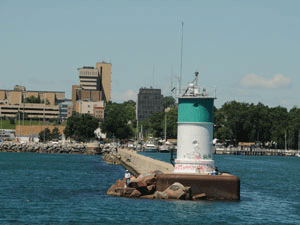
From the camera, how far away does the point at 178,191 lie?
44344 mm

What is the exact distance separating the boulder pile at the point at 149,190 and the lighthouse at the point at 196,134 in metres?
2.18

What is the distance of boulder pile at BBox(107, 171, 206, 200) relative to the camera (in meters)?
Result: 44.3

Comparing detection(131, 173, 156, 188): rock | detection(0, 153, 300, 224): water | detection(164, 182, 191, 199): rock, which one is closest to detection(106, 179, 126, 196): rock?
detection(0, 153, 300, 224): water

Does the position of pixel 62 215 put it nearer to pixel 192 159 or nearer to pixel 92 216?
pixel 92 216

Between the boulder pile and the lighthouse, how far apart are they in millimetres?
2183

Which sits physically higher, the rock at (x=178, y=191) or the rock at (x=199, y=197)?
the rock at (x=178, y=191)

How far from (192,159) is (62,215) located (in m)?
11.3

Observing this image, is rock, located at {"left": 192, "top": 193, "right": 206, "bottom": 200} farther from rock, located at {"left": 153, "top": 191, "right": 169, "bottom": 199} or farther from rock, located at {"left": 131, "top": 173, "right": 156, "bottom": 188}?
rock, located at {"left": 131, "top": 173, "right": 156, "bottom": 188}

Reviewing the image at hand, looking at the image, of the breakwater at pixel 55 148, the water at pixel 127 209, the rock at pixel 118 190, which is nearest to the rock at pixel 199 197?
the water at pixel 127 209

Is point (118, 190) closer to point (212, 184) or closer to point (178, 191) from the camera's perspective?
point (178, 191)

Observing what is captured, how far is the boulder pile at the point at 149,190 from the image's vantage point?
44312mm

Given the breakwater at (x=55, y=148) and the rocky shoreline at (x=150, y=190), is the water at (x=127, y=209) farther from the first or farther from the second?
the breakwater at (x=55, y=148)

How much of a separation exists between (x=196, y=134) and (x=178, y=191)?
5.08 metres

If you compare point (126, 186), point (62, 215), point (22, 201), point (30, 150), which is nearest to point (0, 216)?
point (62, 215)
